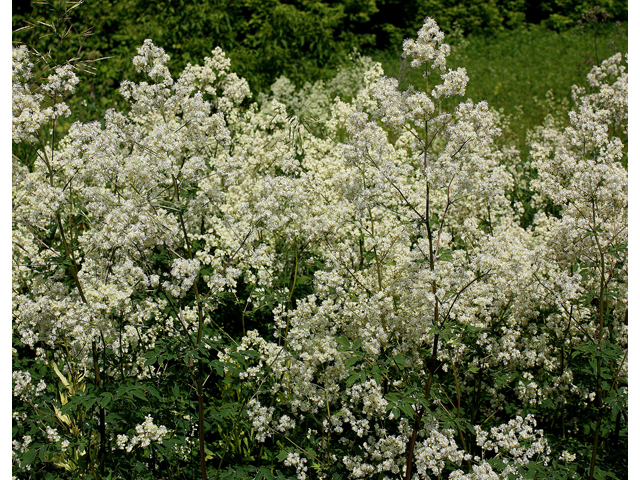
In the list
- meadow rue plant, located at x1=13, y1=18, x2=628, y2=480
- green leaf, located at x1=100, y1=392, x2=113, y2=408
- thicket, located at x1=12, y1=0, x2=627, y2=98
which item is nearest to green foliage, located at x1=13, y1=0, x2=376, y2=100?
thicket, located at x1=12, y1=0, x2=627, y2=98

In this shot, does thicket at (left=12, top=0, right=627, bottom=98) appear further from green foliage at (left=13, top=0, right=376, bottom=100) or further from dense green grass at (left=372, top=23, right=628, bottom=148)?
dense green grass at (left=372, top=23, right=628, bottom=148)

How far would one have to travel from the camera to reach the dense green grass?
11250 millimetres

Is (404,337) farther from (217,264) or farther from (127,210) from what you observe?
(127,210)

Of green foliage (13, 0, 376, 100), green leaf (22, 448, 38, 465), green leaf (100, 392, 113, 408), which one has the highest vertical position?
green foliage (13, 0, 376, 100)

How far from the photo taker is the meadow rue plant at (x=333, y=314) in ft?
9.52

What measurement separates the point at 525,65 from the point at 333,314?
14.1 m

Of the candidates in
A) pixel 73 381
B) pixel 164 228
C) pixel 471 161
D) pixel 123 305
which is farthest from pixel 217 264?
pixel 471 161

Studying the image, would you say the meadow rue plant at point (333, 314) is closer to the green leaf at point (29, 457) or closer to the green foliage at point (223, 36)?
the green leaf at point (29, 457)

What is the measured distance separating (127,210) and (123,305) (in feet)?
1.63

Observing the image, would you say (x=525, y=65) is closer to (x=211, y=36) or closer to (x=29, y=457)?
(x=211, y=36)

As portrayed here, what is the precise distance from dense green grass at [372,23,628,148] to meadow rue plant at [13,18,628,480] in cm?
603

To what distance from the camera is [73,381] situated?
334 centimetres

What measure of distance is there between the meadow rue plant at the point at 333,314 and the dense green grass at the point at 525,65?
6029mm

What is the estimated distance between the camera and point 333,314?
10.2 feet
